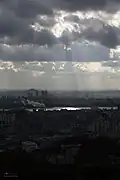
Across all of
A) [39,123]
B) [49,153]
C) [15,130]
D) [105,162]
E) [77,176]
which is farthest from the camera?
[39,123]

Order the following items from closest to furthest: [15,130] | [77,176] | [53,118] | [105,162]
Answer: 1. [77,176]
2. [105,162]
3. [15,130]
4. [53,118]

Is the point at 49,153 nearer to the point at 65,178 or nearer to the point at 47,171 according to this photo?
the point at 47,171

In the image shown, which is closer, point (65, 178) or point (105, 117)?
point (65, 178)

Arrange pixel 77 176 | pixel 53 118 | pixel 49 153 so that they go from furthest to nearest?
pixel 53 118 < pixel 49 153 < pixel 77 176

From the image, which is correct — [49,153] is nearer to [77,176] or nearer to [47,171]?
[47,171]

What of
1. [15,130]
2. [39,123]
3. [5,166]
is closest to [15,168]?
[5,166]

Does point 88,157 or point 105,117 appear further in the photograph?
point 105,117

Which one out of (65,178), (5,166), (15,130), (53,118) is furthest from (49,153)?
(53,118)

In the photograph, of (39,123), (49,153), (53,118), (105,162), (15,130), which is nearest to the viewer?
(105,162)
